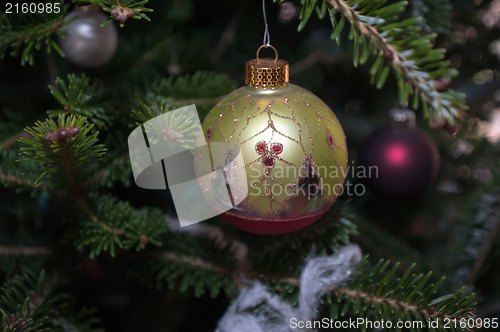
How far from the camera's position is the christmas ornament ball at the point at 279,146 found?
0.50m

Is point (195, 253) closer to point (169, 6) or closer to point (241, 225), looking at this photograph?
point (241, 225)

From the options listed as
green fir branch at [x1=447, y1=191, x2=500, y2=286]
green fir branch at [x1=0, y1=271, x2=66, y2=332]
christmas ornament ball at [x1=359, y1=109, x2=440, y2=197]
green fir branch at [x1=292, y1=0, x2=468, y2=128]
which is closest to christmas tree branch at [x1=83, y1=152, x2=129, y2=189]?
green fir branch at [x1=0, y1=271, x2=66, y2=332]

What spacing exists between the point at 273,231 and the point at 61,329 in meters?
0.28

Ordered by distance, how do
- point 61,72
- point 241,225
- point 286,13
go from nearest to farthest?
point 241,225
point 61,72
point 286,13

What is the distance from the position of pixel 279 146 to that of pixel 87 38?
0.99 feet

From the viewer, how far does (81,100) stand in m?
0.53

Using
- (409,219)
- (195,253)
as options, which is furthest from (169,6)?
(409,219)

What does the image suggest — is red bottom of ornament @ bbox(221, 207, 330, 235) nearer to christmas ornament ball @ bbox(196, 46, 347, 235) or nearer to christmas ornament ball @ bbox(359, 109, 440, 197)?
christmas ornament ball @ bbox(196, 46, 347, 235)

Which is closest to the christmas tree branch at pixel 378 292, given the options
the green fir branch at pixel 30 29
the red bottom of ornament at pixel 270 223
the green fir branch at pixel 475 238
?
the red bottom of ornament at pixel 270 223

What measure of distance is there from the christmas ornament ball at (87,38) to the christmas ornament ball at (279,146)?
0.20 metres

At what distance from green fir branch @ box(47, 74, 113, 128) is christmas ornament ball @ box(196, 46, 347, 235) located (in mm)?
132

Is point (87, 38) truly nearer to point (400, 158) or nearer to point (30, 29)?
point (30, 29)

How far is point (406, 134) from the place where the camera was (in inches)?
30.2

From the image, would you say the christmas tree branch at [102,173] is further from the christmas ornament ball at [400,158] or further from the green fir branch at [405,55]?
the christmas ornament ball at [400,158]
